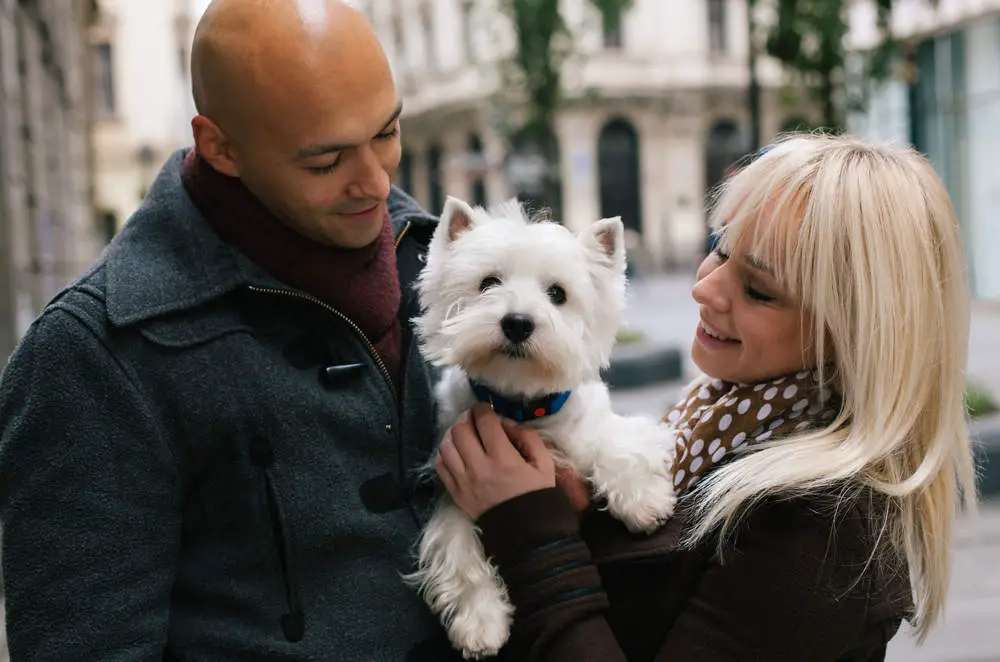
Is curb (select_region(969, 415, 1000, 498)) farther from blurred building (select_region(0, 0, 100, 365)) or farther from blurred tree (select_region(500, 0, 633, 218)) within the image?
blurred tree (select_region(500, 0, 633, 218))

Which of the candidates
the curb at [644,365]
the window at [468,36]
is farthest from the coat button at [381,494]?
the window at [468,36]

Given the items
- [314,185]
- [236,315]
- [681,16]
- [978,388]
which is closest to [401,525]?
[236,315]

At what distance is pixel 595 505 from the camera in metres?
2.15

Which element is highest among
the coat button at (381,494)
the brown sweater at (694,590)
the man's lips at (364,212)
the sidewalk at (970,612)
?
the man's lips at (364,212)

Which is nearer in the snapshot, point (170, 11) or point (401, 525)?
point (401, 525)

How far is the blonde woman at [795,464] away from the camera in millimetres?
1745

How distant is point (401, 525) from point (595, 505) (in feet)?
1.38

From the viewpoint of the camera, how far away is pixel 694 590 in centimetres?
187

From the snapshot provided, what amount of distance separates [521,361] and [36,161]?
9049mm

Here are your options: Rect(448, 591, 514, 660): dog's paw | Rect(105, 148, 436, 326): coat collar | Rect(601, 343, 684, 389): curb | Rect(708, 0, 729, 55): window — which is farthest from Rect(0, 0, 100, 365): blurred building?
Rect(708, 0, 729, 55): window

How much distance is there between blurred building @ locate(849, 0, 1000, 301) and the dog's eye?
16.3 m

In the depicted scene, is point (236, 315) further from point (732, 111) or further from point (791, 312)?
point (732, 111)

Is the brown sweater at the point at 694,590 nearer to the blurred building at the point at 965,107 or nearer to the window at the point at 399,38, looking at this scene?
the blurred building at the point at 965,107

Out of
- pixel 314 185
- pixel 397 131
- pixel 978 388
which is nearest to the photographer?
pixel 314 185
